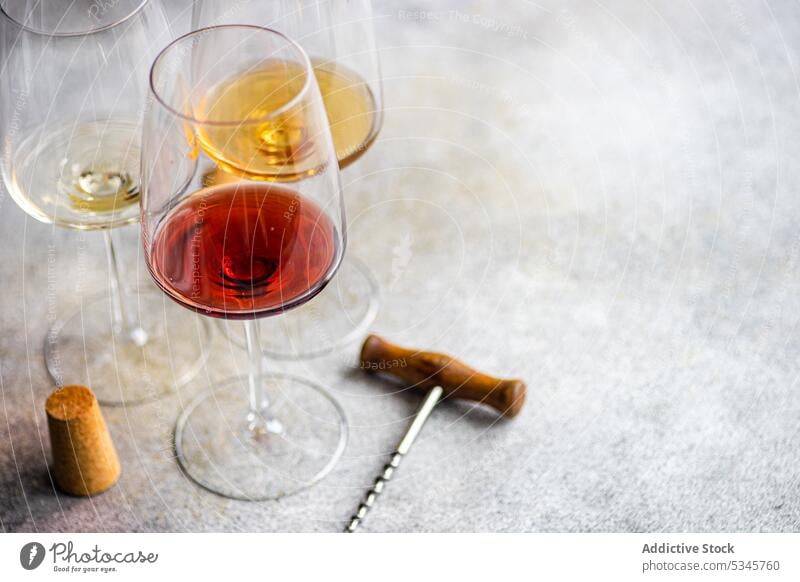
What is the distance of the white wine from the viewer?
2.57ft

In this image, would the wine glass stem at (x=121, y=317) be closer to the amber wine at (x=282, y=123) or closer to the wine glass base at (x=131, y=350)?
the wine glass base at (x=131, y=350)

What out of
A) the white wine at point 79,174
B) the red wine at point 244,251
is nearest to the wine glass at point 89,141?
the white wine at point 79,174

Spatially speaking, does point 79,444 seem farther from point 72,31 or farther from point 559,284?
point 559,284

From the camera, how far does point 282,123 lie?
65 centimetres

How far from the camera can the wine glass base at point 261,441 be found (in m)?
0.81

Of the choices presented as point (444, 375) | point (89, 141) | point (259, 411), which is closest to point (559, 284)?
point (444, 375)

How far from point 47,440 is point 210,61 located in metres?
0.30

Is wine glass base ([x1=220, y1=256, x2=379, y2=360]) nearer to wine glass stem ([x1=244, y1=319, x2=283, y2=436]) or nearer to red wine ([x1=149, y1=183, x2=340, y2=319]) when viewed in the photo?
wine glass stem ([x1=244, y1=319, x2=283, y2=436])

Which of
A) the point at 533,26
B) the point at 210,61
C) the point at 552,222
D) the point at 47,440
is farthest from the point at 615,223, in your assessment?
the point at 47,440

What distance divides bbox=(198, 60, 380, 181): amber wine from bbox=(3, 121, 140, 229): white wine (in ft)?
0.27

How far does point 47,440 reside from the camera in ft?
2.70

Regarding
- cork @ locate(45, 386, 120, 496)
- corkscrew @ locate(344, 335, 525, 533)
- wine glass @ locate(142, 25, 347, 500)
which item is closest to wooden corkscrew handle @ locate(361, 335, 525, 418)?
corkscrew @ locate(344, 335, 525, 533)

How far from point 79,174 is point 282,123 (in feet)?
0.79
